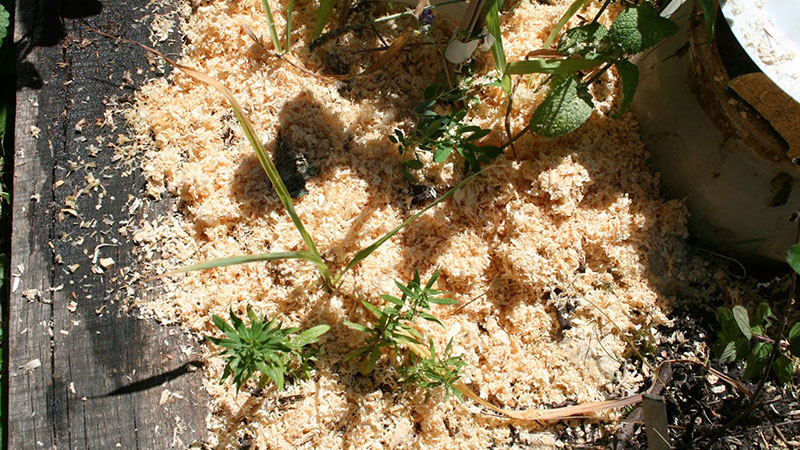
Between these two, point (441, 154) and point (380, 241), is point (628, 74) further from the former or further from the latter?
point (380, 241)

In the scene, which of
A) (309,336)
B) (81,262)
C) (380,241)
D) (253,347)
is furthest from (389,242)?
(81,262)

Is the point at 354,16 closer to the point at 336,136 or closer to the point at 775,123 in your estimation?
the point at 336,136

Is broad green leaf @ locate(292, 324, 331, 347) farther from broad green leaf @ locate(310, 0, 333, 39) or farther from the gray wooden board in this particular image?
broad green leaf @ locate(310, 0, 333, 39)

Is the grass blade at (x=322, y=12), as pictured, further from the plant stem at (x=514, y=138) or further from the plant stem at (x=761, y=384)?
the plant stem at (x=761, y=384)

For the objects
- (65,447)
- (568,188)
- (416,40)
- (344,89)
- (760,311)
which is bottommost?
(65,447)

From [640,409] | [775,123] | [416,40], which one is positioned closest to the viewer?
[775,123]

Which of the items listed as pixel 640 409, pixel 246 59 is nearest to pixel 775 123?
pixel 640 409
